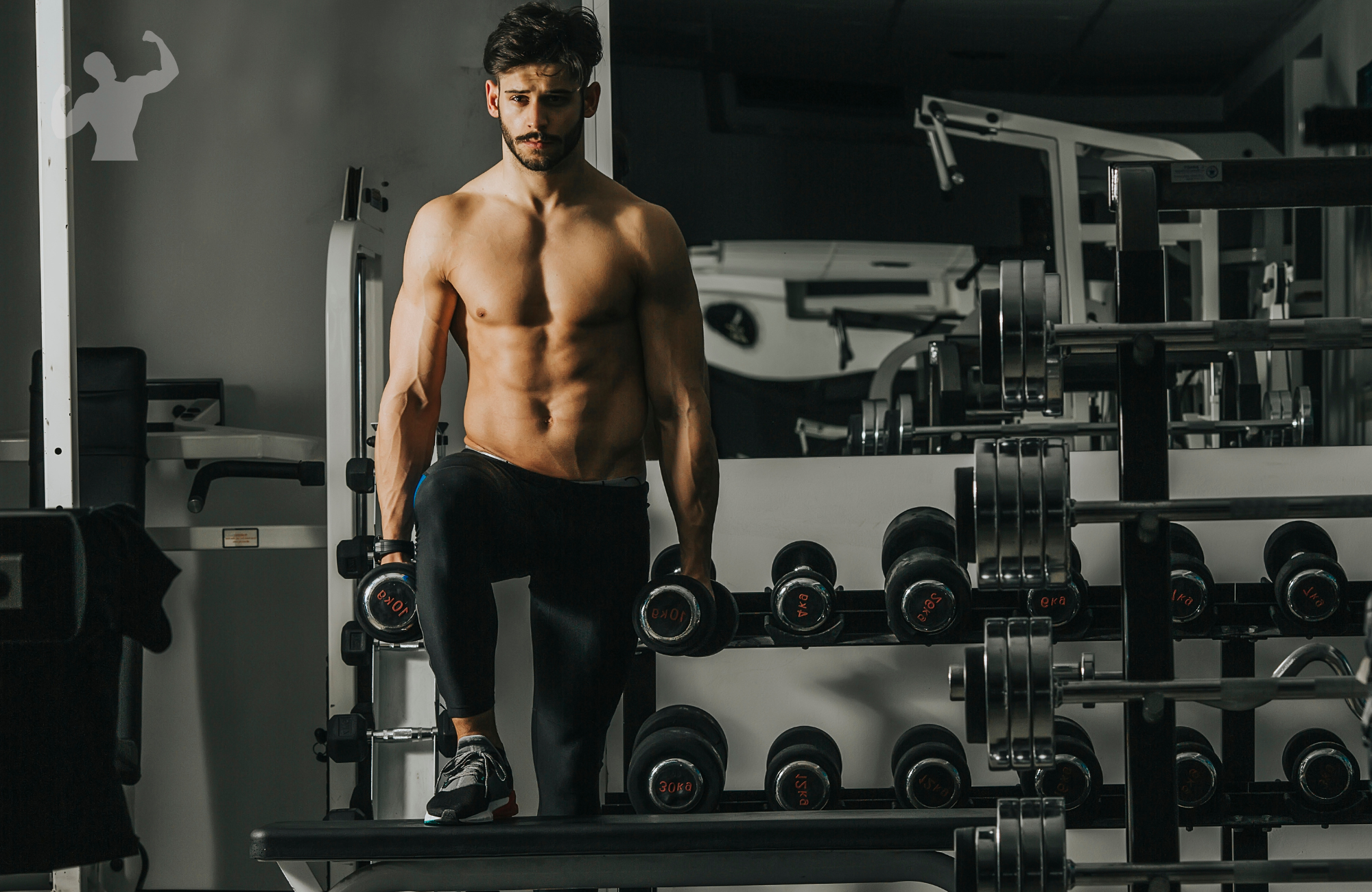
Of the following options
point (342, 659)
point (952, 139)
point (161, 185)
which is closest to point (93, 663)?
point (342, 659)

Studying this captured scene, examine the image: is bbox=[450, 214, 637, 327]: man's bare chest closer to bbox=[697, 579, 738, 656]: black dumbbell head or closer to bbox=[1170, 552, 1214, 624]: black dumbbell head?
bbox=[697, 579, 738, 656]: black dumbbell head

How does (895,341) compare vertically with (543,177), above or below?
below

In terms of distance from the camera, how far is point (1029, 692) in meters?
1.29

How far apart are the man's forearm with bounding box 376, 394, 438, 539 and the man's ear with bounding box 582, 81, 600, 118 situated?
560 millimetres

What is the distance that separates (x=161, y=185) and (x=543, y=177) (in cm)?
197

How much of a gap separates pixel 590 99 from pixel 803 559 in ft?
3.20

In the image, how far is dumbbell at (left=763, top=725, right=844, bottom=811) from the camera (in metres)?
2.12

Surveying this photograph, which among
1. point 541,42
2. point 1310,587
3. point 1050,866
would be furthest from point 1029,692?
point 541,42

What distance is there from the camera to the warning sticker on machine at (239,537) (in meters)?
2.59

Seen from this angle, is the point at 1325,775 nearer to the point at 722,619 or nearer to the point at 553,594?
the point at 722,619

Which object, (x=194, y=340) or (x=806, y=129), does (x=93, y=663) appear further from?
(x=806, y=129)

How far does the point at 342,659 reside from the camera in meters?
2.42

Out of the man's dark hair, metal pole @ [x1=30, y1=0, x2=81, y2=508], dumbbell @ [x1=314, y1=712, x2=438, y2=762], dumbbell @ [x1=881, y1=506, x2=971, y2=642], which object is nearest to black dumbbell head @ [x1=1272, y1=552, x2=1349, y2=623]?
dumbbell @ [x1=881, y1=506, x2=971, y2=642]

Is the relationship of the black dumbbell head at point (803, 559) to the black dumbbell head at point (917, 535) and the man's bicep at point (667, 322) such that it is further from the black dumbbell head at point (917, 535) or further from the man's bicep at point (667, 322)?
the man's bicep at point (667, 322)
